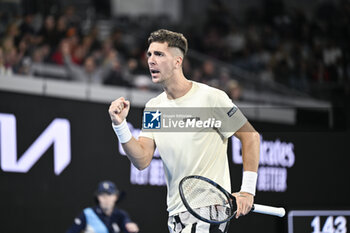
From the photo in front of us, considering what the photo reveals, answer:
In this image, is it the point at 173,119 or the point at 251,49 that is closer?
the point at 173,119

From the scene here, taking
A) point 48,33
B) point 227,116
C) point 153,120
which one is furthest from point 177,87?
point 48,33

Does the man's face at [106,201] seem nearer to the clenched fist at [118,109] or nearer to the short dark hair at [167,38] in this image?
the short dark hair at [167,38]

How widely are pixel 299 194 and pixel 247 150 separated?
5.94m

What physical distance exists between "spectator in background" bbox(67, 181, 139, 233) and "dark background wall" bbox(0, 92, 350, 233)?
2.68 ft

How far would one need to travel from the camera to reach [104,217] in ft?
24.0

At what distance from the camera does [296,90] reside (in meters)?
11.2

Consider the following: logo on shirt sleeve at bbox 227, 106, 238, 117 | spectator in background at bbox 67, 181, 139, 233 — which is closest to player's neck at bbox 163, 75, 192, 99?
logo on shirt sleeve at bbox 227, 106, 238, 117

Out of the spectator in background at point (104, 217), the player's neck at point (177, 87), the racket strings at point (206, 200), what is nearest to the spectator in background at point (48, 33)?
the spectator in background at point (104, 217)

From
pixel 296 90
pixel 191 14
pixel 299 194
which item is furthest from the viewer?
pixel 191 14

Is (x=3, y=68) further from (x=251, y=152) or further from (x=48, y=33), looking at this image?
(x=251, y=152)

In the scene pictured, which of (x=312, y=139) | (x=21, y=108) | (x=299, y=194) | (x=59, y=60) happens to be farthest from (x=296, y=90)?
(x=21, y=108)

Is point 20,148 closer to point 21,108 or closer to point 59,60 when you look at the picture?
point 21,108

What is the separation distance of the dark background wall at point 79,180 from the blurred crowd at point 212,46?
2.58 ft

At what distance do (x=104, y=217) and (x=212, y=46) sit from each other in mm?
6695
